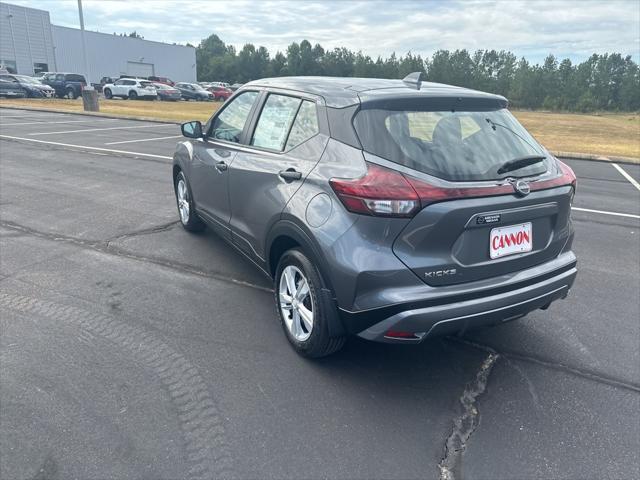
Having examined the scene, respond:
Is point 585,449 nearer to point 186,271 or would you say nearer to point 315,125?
point 315,125

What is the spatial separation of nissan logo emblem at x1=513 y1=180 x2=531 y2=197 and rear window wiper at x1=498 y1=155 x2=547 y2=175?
105mm

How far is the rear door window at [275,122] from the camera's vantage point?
12.0ft

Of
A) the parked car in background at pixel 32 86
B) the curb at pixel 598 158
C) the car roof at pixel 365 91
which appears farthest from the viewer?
the parked car in background at pixel 32 86

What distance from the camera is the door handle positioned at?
10.7 ft

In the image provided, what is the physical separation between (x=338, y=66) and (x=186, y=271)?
97.2 meters

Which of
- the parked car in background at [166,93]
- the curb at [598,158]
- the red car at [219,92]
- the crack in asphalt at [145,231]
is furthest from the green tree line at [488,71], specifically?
the crack in asphalt at [145,231]

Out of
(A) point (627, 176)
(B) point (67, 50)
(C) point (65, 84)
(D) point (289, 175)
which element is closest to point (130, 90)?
(C) point (65, 84)

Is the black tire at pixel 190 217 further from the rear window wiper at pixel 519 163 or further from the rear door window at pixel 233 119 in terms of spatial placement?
the rear window wiper at pixel 519 163

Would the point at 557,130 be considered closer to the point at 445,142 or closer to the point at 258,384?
the point at 445,142

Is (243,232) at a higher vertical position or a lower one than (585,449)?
higher

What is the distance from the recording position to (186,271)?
486 centimetres

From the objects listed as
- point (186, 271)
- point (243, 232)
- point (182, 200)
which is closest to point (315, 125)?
point (243, 232)

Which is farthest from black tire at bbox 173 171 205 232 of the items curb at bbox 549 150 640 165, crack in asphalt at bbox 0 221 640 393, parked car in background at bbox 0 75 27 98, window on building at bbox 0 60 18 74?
window on building at bbox 0 60 18 74

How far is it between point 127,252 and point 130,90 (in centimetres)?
3814
